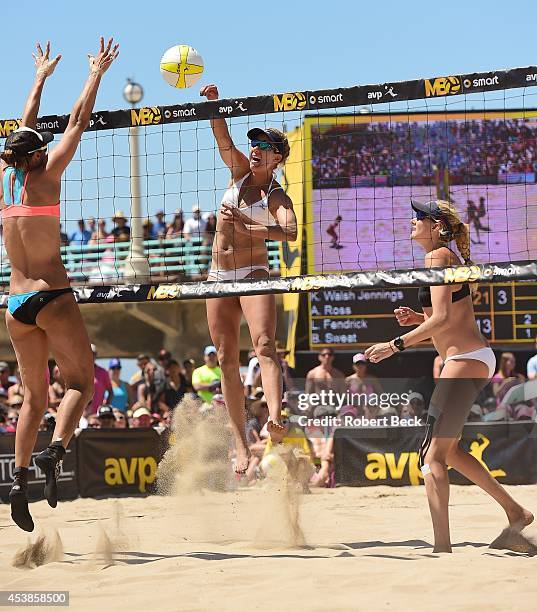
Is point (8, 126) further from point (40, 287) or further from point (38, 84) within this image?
point (40, 287)

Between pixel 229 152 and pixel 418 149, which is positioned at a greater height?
pixel 418 149

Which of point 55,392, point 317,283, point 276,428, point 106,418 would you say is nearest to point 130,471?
point 106,418

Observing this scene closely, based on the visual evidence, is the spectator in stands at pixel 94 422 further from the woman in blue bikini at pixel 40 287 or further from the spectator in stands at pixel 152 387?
the woman in blue bikini at pixel 40 287

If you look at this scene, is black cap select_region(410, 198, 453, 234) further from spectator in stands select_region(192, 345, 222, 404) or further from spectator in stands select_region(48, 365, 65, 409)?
spectator in stands select_region(48, 365, 65, 409)

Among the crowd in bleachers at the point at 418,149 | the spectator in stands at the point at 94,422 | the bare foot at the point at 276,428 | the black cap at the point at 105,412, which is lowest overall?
the spectator in stands at the point at 94,422

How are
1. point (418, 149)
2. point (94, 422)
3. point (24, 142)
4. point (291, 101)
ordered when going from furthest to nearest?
point (418, 149), point (94, 422), point (291, 101), point (24, 142)

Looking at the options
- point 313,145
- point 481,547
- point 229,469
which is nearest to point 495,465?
point 229,469

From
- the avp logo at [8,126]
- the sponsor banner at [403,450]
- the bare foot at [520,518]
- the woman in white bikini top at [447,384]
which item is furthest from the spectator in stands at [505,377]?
the avp logo at [8,126]

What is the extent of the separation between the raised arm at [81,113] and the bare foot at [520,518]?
3.04 meters

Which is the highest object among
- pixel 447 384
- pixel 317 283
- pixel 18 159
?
pixel 18 159

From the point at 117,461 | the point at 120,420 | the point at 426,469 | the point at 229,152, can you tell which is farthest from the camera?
the point at 120,420

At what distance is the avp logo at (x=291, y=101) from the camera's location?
238 inches

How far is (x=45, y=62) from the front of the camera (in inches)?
230

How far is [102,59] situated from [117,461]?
5.52 metres
